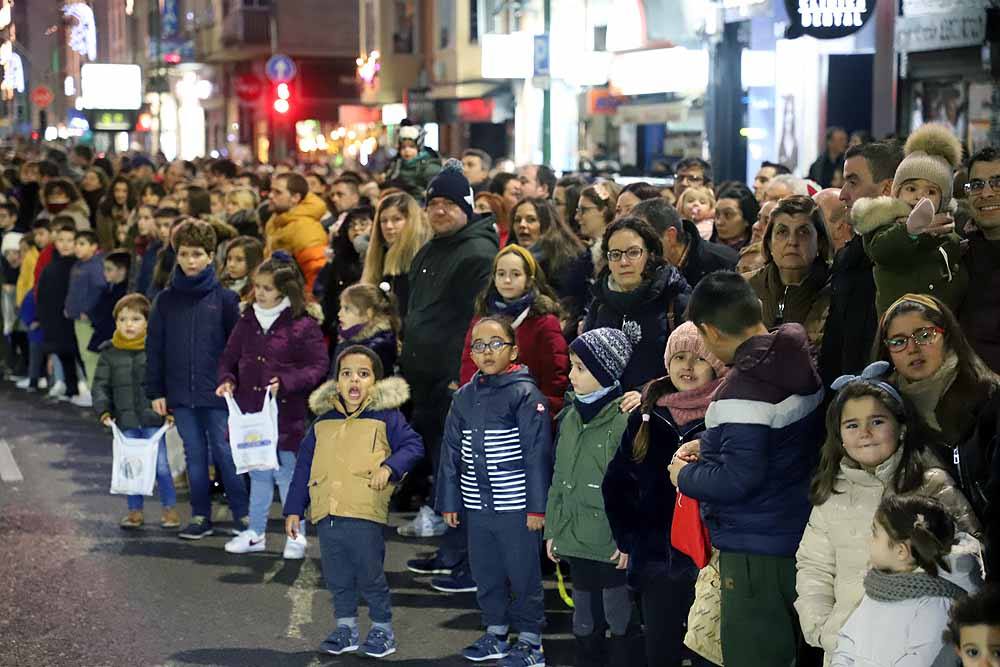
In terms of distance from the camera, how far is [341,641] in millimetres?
8008

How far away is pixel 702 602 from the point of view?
6430 mm

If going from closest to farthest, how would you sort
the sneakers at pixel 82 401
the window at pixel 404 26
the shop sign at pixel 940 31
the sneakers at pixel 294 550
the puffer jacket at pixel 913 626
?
the puffer jacket at pixel 913 626, the sneakers at pixel 294 550, the sneakers at pixel 82 401, the shop sign at pixel 940 31, the window at pixel 404 26

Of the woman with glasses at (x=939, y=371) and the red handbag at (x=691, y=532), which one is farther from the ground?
the woman with glasses at (x=939, y=371)

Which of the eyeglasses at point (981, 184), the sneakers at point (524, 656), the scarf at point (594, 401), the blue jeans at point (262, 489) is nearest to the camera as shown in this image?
the eyeglasses at point (981, 184)

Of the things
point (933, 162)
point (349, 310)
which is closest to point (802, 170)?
point (349, 310)

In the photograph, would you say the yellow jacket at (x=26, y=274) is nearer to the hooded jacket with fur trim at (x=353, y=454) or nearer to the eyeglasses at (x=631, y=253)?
the hooded jacket with fur trim at (x=353, y=454)

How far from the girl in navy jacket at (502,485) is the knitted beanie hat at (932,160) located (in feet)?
6.46

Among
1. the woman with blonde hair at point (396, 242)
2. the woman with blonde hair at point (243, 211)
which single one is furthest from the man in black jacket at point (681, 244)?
the woman with blonde hair at point (243, 211)

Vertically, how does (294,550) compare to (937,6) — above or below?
below

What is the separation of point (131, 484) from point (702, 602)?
17.6ft

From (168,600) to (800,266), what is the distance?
395 cm

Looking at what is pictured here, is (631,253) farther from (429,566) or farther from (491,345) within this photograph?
(429,566)

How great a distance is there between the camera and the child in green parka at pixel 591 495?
7254mm

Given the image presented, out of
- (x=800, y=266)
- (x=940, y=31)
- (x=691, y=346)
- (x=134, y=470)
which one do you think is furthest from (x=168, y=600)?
(x=940, y=31)
